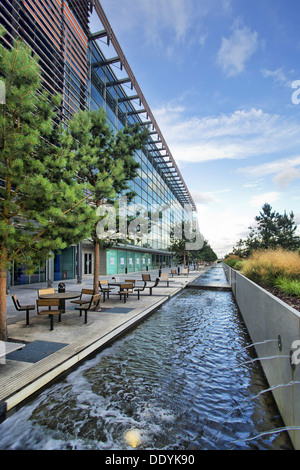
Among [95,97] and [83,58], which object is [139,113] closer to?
[95,97]

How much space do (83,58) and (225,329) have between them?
22358 mm

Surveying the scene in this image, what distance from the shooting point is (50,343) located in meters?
5.13

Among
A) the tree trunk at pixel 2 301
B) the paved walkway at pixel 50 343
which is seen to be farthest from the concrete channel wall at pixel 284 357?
the tree trunk at pixel 2 301

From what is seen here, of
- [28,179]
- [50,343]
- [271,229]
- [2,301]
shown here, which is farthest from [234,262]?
[28,179]

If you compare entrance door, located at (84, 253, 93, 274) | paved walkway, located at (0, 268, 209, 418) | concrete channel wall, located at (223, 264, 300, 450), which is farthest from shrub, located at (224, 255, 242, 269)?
concrete channel wall, located at (223, 264, 300, 450)

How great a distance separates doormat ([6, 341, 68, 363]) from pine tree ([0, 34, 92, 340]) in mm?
894

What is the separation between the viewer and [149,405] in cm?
336

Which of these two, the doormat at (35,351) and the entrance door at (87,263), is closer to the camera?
the doormat at (35,351)

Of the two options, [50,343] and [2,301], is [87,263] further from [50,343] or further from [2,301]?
[50,343]

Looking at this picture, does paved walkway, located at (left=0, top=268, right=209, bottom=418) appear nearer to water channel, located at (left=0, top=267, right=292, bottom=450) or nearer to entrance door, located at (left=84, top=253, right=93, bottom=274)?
water channel, located at (left=0, top=267, right=292, bottom=450)

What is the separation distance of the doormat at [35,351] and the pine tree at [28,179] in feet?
2.93

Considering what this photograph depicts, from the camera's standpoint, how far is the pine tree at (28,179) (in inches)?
187

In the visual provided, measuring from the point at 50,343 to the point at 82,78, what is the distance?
20.7m

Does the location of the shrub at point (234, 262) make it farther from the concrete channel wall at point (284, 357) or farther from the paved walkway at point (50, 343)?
the concrete channel wall at point (284, 357)
